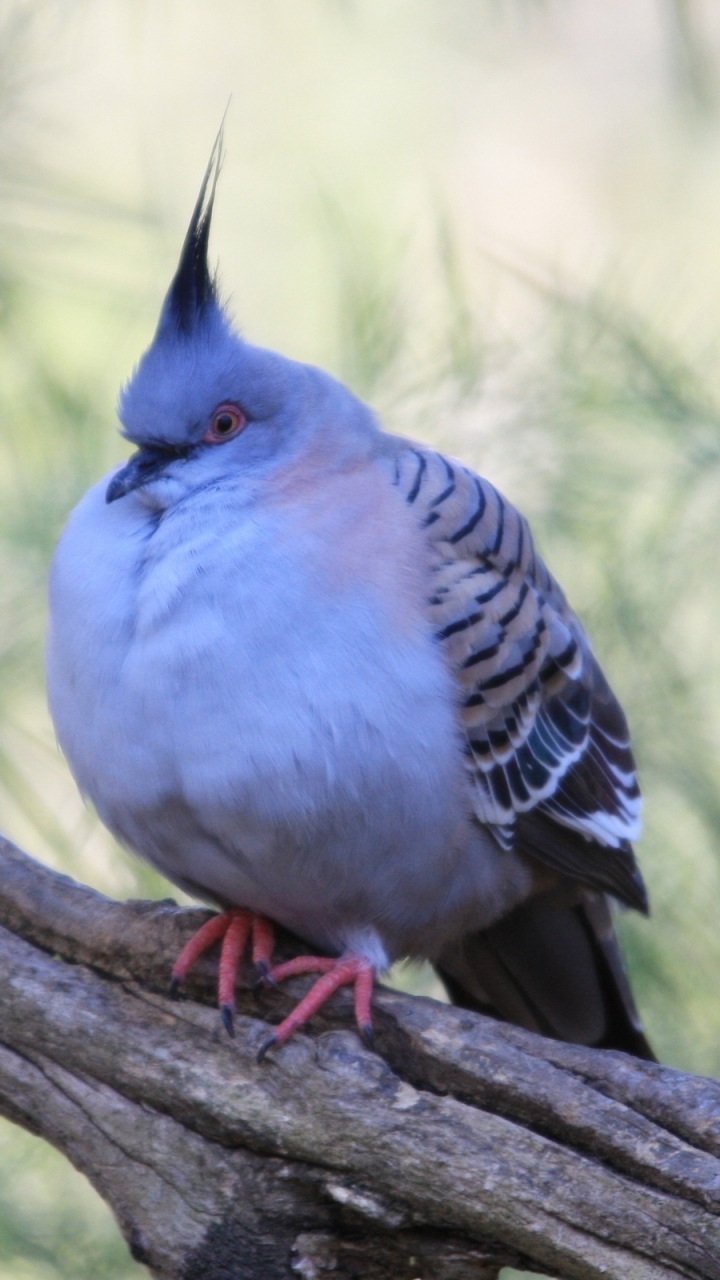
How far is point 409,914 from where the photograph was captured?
185 centimetres

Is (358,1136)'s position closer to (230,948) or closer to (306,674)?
(230,948)

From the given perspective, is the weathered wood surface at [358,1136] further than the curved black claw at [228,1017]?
No

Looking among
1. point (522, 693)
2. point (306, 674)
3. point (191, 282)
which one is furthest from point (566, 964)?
point (191, 282)

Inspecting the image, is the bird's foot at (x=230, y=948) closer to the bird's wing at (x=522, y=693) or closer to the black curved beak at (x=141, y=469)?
the bird's wing at (x=522, y=693)

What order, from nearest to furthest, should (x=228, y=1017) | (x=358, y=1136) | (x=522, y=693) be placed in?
(x=358, y=1136), (x=228, y=1017), (x=522, y=693)

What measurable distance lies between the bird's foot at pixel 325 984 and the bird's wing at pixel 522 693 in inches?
10.0

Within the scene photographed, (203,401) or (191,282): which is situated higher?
(191,282)

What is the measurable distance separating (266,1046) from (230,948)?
0.15 metres

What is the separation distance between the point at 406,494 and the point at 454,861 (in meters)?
0.48

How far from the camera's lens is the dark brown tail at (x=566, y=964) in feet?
7.00

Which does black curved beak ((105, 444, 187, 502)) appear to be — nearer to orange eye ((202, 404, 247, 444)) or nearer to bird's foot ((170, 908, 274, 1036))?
orange eye ((202, 404, 247, 444))

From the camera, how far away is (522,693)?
189 cm

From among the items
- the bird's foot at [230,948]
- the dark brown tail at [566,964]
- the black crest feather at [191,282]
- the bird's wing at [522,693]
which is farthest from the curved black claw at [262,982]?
the black crest feather at [191,282]

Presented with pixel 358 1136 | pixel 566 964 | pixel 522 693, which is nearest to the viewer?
pixel 358 1136
